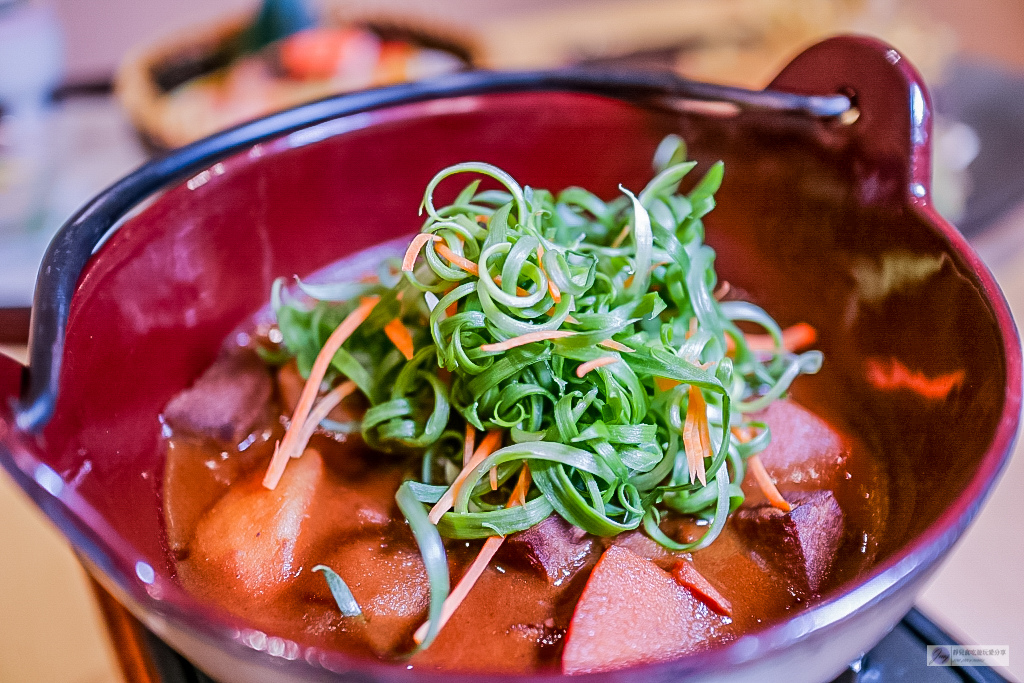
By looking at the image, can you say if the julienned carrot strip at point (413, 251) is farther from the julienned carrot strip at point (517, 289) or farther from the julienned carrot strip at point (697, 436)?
the julienned carrot strip at point (697, 436)

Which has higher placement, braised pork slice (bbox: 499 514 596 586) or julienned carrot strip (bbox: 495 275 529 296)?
julienned carrot strip (bbox: 495 275 529 296)

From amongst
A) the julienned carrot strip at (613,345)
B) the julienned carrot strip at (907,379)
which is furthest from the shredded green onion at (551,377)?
the julienned carrot strip at (907,379)

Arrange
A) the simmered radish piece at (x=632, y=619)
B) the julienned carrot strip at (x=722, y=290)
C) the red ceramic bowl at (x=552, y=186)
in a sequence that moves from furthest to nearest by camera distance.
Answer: the julienned carrot strip at (x=722, y=290)
the simmered radish piece at (x=632, y=619)
the red ceramic bowl at (x=552, y=186)

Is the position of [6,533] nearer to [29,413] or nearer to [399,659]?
[29,413]

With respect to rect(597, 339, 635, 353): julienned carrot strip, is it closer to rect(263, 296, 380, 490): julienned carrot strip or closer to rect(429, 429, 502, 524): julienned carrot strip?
rect(429, 429, 502, 524): julienned carrot strip

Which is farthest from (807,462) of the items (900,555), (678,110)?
(678,110)

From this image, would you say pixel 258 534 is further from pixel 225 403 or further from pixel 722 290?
pixel 722 290

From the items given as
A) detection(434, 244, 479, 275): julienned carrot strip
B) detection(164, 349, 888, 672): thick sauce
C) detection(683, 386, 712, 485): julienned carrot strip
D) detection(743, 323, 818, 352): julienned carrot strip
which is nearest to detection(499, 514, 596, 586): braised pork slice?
detection(164, 349, 888, 672): thick sauce

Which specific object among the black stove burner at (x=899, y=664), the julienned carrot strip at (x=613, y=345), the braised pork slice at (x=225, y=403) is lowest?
the black stove burner at (x=899, y=664)
